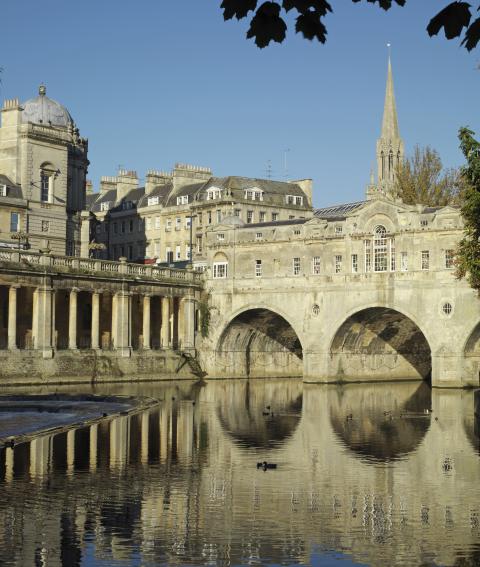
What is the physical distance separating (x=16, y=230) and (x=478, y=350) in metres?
38.9

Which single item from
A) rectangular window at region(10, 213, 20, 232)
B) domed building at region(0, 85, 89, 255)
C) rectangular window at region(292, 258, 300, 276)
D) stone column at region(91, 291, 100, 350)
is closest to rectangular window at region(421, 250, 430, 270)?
rectangular window at region(292, 258, 300, 276)

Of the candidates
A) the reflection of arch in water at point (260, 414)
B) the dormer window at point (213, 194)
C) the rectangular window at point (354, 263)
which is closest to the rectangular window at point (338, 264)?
the rectangular window at point (354, 263)

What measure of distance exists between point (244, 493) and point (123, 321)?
4985 cm

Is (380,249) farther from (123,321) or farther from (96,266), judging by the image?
(96,266)

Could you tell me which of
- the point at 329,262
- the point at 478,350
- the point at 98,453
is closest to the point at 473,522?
the point at 98,453

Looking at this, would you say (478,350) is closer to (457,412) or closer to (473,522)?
(457,412)

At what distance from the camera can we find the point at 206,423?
158ft

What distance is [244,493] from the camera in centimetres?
2811

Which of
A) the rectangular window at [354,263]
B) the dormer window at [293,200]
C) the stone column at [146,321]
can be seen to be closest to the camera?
the rectangular window at [354,263]

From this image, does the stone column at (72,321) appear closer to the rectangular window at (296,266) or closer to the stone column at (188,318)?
the stone column at (188,318)

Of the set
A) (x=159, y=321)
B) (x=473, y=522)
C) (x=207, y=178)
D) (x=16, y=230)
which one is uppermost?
(x=207, y=178)

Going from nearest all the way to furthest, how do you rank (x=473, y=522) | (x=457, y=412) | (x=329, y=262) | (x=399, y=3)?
(x=399, y=3)
(x=473, y=522)
(x=457, y=412)
(x=329, y=262)

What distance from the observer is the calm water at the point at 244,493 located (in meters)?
21.2

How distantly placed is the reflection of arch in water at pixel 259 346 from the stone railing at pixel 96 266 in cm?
538
